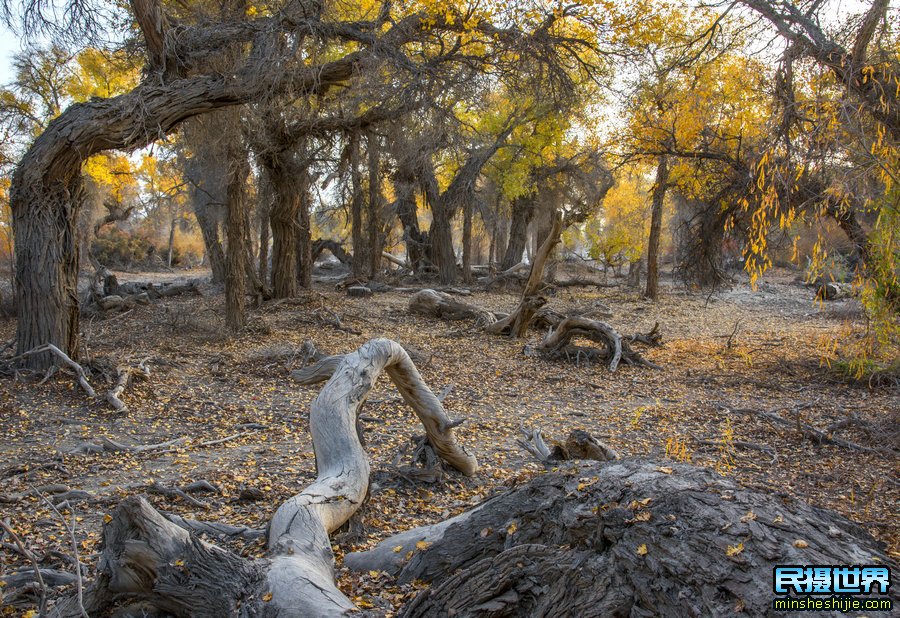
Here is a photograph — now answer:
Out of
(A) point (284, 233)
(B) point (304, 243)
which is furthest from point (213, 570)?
(B) point (304, 243)

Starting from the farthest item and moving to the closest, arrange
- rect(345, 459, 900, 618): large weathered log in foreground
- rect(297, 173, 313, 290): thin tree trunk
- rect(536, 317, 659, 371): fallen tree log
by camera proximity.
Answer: rect(297, 173, 313, 290): thin tree trunk < rect(536, 317, 659, 371): fallen tree log < rect(345, 459, 900, 618): large weathered log in foreground

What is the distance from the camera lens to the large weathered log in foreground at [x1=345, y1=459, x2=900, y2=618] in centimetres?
195

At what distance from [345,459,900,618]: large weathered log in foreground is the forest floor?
29cm

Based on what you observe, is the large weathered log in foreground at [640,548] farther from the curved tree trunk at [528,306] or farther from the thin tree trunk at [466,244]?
the thin tree trunk at [466,244]

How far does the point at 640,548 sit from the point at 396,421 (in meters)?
4.71

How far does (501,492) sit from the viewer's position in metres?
3.09

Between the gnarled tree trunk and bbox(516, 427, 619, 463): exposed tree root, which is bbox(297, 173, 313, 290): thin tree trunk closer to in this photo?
the gnarled tree trunk

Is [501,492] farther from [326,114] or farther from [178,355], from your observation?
[326,114]

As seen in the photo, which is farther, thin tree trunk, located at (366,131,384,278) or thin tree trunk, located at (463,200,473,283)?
thin tree trunk, located at (463,200,473,283)

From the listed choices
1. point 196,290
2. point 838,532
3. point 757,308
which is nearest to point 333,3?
point 838,532

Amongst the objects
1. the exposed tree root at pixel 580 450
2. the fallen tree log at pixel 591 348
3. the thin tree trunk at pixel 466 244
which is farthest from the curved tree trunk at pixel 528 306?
the thin tree trunk at pixel 466 244

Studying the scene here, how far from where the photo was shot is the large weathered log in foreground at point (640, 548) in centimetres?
195

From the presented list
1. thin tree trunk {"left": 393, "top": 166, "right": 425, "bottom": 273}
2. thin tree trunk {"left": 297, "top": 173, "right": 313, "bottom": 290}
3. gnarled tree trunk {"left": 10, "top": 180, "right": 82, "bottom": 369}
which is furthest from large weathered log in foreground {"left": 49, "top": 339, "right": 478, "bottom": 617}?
thin tree trunk {"left": 393, "top": 166, "right": 425, "bottom": 273}

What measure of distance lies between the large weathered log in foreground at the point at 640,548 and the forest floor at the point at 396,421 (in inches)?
11.5
